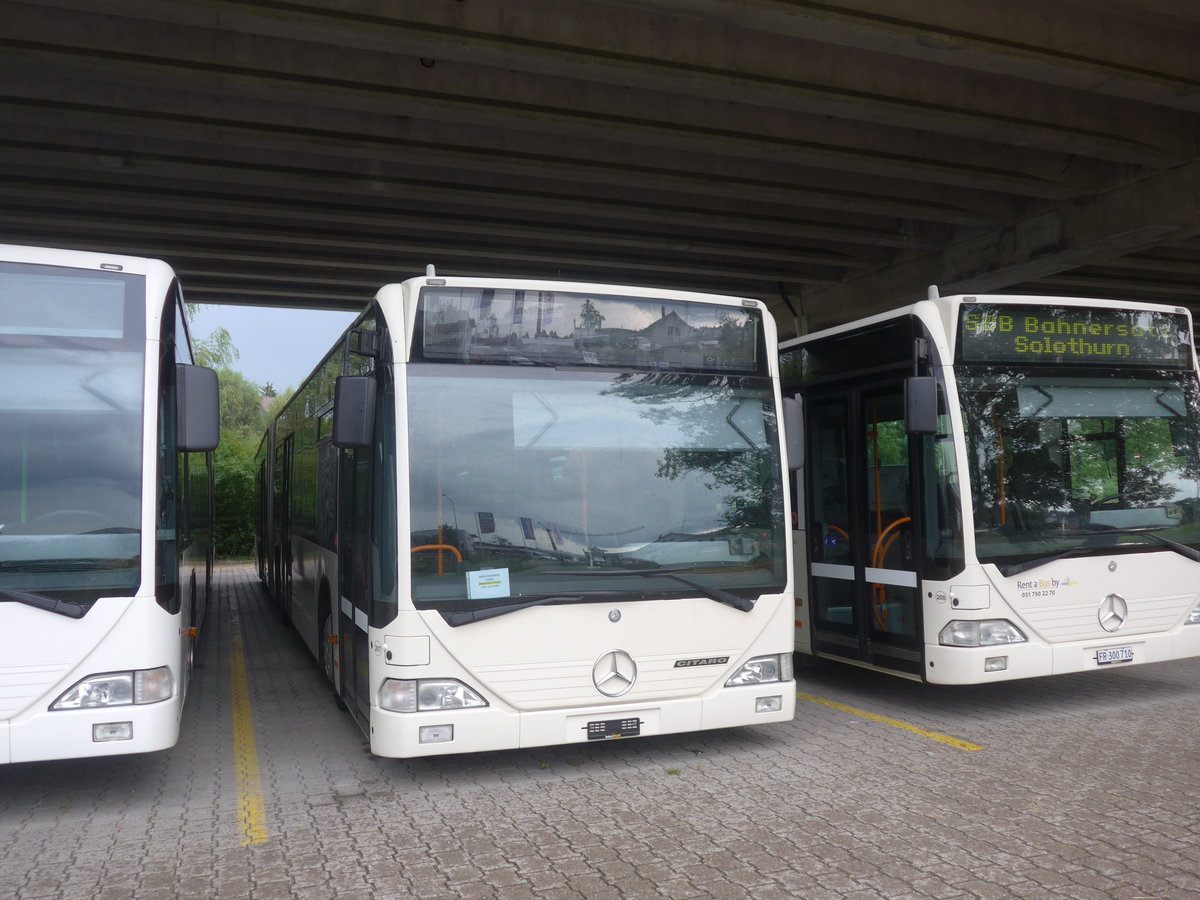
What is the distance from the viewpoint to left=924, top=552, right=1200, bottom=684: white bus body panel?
7.35 metres

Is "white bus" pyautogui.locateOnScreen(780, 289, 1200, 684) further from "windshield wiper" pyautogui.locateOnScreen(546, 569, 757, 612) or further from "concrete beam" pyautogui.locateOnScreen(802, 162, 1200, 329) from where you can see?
"concrete beam" pyautogui.locateOnScreen(802, 162, 1200, 329)

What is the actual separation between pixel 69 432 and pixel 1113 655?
7.32 metres

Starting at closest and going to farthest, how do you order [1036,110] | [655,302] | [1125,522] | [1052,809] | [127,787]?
[1052,809]
[127,787]
[655,302]
[1125,522]
[1036,110]

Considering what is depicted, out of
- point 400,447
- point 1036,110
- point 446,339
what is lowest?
point 400,447

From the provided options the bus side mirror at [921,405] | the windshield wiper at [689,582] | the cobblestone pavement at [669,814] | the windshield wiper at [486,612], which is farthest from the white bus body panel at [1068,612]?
the windshield wiper at [486,612]

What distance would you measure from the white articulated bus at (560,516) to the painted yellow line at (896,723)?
126 cm

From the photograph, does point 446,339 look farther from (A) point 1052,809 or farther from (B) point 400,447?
(A) point 1052,809

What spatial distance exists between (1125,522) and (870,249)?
37.8 ft

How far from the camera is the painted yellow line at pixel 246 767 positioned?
5.55 m

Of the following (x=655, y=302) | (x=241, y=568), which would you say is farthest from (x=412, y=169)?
(x=241, y=568)

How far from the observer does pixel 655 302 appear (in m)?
6.85

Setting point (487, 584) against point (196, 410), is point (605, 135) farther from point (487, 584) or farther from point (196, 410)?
point (487, 584)

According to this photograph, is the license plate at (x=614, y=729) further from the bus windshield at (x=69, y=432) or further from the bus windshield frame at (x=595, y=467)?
the bus windshield at (x=69, y=432)

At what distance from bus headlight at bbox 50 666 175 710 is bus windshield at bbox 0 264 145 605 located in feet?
1.48
